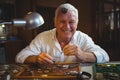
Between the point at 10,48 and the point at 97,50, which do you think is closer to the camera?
the point at 97,50

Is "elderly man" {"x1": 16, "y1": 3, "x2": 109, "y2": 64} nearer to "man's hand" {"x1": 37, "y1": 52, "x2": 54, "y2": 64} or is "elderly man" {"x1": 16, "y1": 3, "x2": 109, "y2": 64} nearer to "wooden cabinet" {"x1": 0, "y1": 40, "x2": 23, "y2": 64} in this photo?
"man's hand" {"x1": 37, "y1": 52, "x2": 54, "y2": 64}

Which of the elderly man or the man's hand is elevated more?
the elderly man

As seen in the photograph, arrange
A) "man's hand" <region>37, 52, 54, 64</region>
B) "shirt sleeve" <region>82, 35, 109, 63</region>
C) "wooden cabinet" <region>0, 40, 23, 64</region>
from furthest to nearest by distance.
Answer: "wooden cabinet" <region>0, 40, 23, 64</region> < "shirt sleeve" <region>82, 35, 109, 63</region> < "man's hand" <region>37, 52, 54, 64</region>

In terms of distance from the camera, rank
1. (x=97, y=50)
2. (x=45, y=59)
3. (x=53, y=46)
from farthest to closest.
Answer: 1. (x=53, y=46)
2. (x=97, y=50)
3. (x=45, y=59)

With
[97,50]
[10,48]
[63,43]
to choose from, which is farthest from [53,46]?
[10,48]

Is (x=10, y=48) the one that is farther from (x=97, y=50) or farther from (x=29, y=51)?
(x=97, y=50)

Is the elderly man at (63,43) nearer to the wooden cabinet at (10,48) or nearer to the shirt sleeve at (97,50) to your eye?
the shirt sleeve at (97,50)

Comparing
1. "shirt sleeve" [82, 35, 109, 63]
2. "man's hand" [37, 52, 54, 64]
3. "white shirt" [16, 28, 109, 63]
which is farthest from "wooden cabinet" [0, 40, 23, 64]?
"man's hand" [37, 52, 54, 64]

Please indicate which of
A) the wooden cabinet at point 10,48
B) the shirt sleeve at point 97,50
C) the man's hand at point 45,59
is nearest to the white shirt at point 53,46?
the shirt sleeve at point 97,50

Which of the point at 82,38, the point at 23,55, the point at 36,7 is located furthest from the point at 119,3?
the point at 23,55

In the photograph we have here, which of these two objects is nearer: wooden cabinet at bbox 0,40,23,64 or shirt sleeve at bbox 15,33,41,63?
shirt sleeve at bbox 15,33,41,63

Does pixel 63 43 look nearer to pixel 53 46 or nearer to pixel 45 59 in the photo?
pixel 53 46

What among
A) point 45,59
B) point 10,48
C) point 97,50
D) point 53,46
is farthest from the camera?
point 10,48

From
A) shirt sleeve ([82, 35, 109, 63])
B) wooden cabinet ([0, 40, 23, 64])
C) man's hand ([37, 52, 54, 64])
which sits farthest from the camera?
wooden cabinet ([0, 40, 23, 64])
